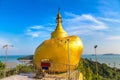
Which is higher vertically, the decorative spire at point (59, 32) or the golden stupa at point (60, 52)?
the decorative spire at point (59, 32)

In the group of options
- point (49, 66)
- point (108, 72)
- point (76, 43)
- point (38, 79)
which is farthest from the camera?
point (108, 72)

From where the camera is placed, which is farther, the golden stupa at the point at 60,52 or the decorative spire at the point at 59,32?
the decorative spire at the point at 59,32

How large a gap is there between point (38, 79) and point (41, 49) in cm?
356

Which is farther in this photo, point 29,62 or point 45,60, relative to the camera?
point 29,62

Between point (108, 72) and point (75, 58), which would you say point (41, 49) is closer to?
point (75, 58)

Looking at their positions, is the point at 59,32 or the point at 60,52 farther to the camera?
the point at 59,32

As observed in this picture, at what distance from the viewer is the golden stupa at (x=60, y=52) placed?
664 inches

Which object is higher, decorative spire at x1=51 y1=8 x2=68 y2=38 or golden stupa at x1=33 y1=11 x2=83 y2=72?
decorative spire at x1=51 y1=8 x2=68 y2=38

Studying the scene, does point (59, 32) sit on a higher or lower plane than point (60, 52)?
higher

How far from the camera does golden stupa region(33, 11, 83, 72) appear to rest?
16.9m

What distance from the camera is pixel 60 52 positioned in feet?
56.0

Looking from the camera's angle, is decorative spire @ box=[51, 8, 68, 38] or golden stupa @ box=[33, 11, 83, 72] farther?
decorative spire @ box=[51, 8, 68, 38]

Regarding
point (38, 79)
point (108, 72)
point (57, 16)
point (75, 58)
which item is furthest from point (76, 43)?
point (108, 72)

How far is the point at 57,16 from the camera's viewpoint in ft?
65.8
